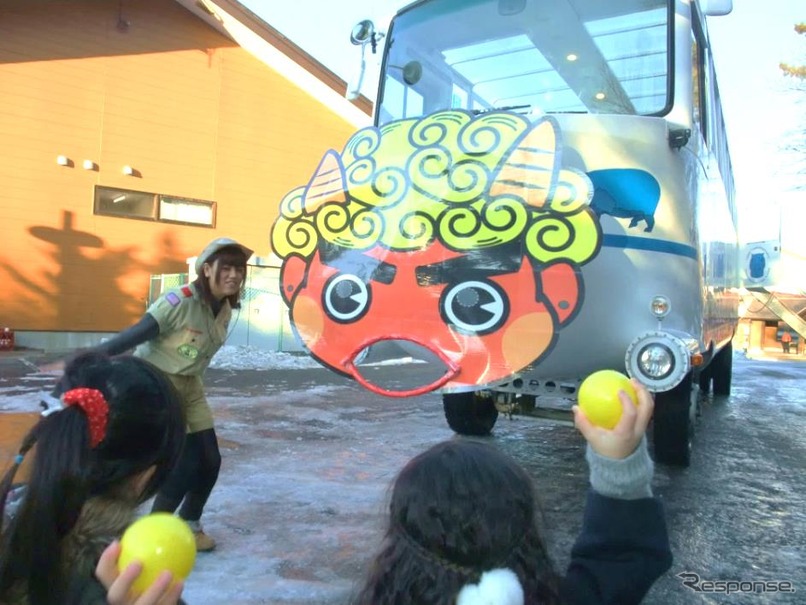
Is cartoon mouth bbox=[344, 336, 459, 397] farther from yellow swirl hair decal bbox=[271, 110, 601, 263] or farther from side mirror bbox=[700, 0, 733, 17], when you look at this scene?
Answer: side mirror bbox=[700, 0, 733, 17]

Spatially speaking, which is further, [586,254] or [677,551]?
[677,551]

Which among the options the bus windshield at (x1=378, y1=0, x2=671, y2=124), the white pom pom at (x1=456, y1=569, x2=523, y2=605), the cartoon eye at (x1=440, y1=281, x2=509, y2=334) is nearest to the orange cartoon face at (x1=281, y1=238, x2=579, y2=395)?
the cartoon eye at (x1=440, y1=281, x2=509, y2=334)

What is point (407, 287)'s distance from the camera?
3.80 meters

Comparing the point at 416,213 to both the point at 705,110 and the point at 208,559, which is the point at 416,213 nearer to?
the point at 208,559

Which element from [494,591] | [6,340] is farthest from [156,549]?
[6,340]

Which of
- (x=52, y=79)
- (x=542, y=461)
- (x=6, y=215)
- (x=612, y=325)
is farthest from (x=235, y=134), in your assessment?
(x=612, y=325)

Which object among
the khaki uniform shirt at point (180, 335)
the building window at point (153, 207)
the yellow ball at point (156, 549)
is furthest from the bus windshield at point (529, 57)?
the building window at point (153, 207)

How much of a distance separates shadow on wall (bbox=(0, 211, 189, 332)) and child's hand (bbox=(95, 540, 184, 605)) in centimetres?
1333

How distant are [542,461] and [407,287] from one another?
2879mm

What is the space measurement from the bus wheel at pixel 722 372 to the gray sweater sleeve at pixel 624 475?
962 centimetres

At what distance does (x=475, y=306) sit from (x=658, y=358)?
1.10m

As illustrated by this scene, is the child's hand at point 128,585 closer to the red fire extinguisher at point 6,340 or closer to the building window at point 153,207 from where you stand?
the red fire extinguisher at point 6,340

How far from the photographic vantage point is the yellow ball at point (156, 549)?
3.35 feet

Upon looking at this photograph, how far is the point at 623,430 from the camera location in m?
1.41
